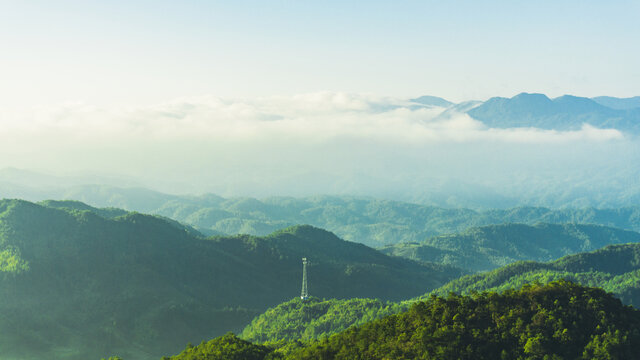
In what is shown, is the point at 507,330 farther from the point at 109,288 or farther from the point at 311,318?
the point at 109,288

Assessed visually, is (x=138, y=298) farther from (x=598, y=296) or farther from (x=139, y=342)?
(x=598, y=296)

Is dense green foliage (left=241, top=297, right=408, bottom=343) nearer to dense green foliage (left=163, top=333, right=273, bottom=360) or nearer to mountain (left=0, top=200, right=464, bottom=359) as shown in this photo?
mountain (left=0, top=200, right=464, bottom=359)

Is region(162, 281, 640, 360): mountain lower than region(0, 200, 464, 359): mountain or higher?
higher

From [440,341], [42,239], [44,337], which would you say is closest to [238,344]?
[440,341]

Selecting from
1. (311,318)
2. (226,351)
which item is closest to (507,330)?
(226,351)

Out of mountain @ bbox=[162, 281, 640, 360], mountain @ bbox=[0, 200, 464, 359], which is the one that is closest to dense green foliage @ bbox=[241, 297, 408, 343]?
mountain @ bbox=[0, 200, 464, 359]

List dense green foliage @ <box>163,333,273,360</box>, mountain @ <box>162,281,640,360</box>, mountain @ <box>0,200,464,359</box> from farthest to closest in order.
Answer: mountain @ <box>0,200,464,359</box>
dense green foliage @ <box>163,333,273,360</box>
mountain @ <box>162,281,640,360</box>

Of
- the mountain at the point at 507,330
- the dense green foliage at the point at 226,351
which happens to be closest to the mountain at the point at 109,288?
the dense green foliage at the point at 226,351
